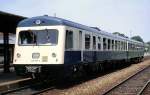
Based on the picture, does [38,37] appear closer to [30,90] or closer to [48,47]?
[48,47]

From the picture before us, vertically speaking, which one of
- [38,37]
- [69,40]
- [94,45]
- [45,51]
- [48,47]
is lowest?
[45,51]

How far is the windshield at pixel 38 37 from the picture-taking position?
49.1ft

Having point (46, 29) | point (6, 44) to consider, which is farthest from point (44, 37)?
point (6, 44)

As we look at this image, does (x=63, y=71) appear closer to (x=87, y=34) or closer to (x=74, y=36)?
(x=74, y=36)

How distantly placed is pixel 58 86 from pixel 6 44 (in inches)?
220

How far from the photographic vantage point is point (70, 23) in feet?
51.8

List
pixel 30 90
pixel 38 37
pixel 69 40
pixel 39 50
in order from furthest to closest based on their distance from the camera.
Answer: pixel 69 40 < pixel 38 37 < pixel 39 50 < pixel 30 90

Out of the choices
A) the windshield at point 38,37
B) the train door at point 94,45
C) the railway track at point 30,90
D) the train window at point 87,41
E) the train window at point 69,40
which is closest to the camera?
the railway track at point 30,90

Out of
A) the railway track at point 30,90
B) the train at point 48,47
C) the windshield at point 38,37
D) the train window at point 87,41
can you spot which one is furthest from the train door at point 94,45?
the windshield at point 38,37

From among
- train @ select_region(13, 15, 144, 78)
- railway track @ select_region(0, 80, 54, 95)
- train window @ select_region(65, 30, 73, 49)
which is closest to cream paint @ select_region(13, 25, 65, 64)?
train @ select_region(13, 15, 144, 78)

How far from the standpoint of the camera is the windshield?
589 inches

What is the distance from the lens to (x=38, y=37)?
600 inches

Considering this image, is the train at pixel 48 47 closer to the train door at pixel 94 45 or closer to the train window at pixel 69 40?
the train window at pixel 69 40

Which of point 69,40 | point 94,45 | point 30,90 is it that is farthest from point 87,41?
point 30,90
